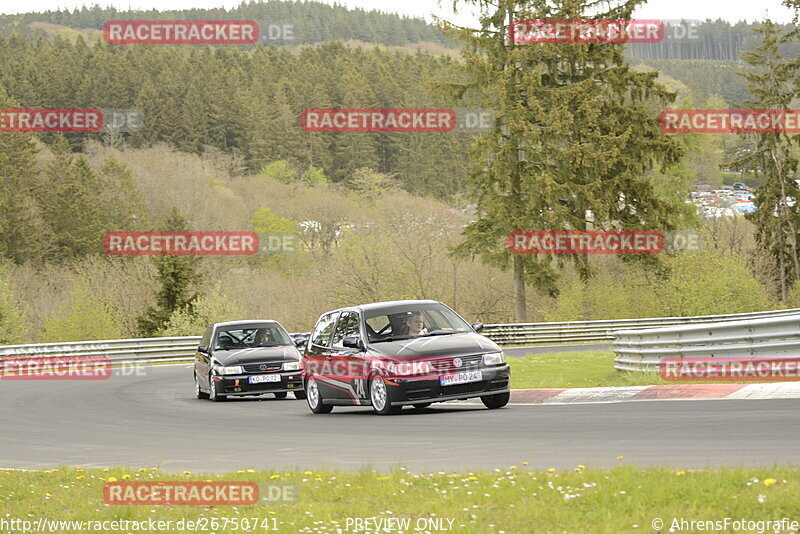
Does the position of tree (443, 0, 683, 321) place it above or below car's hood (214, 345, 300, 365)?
above

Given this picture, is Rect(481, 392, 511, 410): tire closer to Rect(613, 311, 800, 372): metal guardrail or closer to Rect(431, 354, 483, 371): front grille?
Rect(431, 354, 483, 371): front grille

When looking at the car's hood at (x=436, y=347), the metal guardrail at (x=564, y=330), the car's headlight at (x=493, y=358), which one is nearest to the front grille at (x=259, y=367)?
the car's hood at (x=436, y=347)

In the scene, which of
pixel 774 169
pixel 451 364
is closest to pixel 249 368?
pixel 451 364

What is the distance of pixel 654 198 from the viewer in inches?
1890

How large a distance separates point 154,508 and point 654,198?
42.2 meters

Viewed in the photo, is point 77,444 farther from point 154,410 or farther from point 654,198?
point 654,198

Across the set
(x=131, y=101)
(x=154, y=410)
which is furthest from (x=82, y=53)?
(x=154, y=410)

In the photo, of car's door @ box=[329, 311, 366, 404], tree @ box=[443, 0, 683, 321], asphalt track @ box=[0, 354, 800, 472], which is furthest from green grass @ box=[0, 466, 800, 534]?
tree @ box=[443, 0, 683, 321]

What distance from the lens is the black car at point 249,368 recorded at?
2114 centimetres

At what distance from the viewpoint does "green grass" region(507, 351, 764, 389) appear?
62.3ft

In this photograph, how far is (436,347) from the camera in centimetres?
1531

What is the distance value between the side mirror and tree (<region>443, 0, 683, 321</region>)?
2988 cm

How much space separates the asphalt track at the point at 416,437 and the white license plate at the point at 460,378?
461mm

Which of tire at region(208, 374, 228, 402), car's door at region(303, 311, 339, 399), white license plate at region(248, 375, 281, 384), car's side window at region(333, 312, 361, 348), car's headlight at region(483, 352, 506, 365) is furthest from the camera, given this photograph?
tire at region(208, 374, 228, 402)
